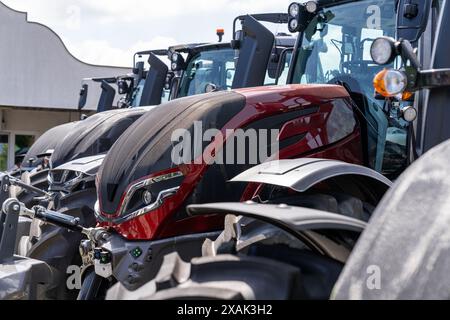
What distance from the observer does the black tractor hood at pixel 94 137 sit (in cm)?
600

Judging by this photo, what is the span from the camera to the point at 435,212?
59.3 inches

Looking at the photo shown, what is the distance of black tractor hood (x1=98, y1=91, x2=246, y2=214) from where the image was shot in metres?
3.61

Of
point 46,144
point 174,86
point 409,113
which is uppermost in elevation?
point 409,113

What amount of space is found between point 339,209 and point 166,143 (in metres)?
1.14

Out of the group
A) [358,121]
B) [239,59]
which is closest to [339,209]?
[358,121]

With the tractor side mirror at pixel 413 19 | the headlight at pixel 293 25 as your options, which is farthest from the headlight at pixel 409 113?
the headlight at pixel 293 25

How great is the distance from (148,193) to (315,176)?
1.16 m

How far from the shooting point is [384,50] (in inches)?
123

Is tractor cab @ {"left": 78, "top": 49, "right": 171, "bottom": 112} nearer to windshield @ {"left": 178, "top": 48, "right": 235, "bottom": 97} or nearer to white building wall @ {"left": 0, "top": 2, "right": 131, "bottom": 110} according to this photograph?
windshield @ {"left": 178, "top": 48, "right": 235, "bottom": 97}

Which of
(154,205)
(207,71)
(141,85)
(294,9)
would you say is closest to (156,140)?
(154,205)

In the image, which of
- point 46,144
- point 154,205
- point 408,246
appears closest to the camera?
point 408,246

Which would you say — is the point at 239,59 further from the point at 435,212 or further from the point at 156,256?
the point at 435,212

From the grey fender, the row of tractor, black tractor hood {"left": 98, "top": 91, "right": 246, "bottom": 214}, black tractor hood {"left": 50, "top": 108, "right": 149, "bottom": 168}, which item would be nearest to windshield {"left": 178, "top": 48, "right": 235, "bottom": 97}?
black tractor hood {"left": 50, "top": 108, "right": 149, "bottom": 168}

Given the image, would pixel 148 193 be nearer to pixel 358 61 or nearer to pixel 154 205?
pixel 154 205
